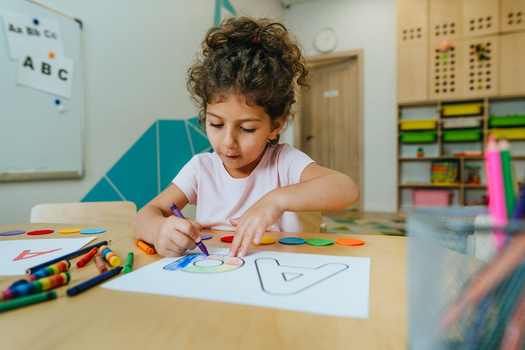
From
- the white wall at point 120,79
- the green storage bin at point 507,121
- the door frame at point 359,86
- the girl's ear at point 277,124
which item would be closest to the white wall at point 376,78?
the door frame at point 359,86

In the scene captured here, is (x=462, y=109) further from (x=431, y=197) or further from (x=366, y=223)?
(x=366, y=223)

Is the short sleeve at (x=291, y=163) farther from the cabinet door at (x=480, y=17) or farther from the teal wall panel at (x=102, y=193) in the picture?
the cabinet door at (x=480, y=17)

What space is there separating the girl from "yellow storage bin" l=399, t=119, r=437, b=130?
293 cm

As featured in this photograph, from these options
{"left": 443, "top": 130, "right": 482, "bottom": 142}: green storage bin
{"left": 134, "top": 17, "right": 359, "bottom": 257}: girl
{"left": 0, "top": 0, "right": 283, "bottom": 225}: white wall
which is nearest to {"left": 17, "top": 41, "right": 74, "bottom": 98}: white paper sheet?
{"left": 0, "top": 0, "right": 283, "bottom": 225}: white wall

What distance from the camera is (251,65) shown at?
34.0 inches

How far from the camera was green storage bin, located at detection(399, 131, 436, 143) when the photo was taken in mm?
3555

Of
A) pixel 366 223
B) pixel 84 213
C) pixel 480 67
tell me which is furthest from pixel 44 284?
pixel 480 67

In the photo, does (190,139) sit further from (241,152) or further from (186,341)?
(186,341)

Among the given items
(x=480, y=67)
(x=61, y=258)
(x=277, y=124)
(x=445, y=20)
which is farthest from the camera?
(x=445, y=20)

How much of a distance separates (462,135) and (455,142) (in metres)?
0.22

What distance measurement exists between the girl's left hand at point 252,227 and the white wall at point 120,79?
133 centimetres

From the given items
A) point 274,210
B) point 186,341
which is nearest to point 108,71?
point 274,210

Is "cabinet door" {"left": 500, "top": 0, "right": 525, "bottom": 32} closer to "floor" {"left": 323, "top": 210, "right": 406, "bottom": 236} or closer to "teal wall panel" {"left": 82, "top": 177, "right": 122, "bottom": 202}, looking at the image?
"floor" {"left": 323, "top": 210, "right": 406, "bottom": 236}

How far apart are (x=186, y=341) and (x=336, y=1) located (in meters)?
4.53
